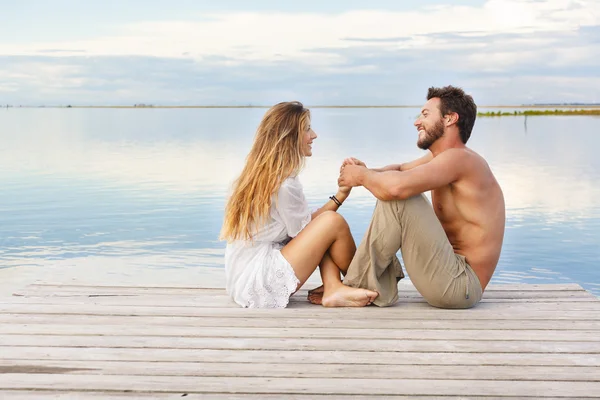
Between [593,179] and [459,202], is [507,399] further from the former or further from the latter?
[593,179]

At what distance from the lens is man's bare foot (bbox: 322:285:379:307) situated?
4.16 meters

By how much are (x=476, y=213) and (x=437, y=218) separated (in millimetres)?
264

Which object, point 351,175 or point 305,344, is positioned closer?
point 305,344

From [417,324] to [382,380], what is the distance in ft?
2.72

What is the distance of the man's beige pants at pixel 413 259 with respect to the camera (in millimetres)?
3969

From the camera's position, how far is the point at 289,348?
3.47m

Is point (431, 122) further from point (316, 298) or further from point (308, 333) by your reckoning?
point (308, 333)

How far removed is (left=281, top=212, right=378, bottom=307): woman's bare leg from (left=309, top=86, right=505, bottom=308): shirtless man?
0.25 feet

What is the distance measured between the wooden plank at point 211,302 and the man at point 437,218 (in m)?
0.25

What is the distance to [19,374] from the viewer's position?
10.4ft

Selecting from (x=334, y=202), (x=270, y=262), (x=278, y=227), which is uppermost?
(x=334, y=202)

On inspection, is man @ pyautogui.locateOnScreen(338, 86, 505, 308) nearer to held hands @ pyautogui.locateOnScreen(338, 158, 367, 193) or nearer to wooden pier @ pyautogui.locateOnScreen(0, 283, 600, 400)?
held hands @ pyautogui.locateOnScreen(338, 158, 367, 193)

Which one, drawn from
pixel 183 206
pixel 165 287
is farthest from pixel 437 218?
pixel 183 206

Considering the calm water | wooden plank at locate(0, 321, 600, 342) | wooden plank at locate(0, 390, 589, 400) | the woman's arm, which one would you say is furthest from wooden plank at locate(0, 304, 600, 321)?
the calm water
